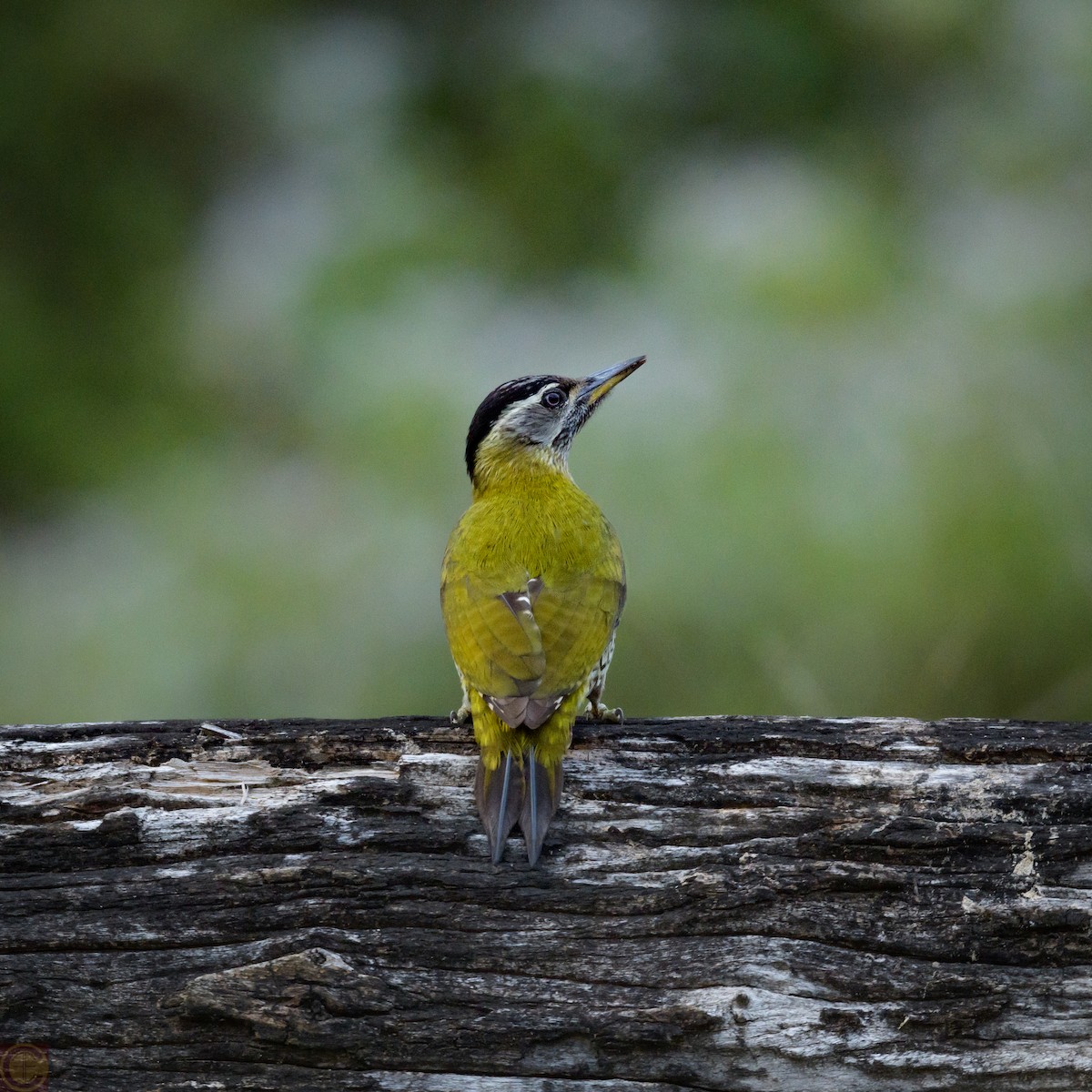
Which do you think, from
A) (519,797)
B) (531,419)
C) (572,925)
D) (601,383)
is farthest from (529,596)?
(601,383)

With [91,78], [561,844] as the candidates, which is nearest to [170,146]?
[91,78]

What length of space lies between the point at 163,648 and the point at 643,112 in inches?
182

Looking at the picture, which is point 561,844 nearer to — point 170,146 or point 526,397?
point 526,397

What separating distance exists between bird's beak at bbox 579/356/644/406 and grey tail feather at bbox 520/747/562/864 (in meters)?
3.16

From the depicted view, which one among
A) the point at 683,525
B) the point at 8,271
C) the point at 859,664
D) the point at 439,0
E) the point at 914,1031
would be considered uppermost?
the point at 439,0

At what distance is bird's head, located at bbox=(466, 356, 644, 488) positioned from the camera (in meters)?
6.20

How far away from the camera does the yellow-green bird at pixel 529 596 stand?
356 centimetres

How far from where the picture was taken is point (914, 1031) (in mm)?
3102
